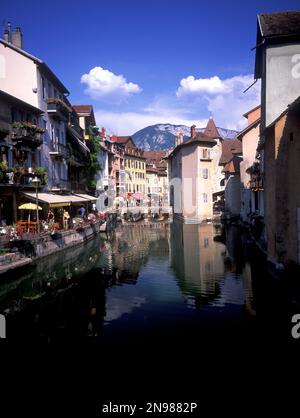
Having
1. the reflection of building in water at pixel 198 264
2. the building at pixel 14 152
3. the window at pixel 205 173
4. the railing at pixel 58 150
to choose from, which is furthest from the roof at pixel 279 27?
the window at pixel 205 173

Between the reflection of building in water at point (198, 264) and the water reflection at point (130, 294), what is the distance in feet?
0.17

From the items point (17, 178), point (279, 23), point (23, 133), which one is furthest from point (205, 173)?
point (17, 178)

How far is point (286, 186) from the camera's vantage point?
58.9ft

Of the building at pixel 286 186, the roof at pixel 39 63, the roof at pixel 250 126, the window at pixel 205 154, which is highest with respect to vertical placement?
the roof at pixel 39 63

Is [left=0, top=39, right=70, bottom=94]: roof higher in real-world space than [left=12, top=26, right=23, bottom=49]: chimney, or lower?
lower

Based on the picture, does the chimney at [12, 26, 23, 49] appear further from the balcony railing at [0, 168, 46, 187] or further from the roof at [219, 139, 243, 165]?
the roof at [219, 139, 243, 165]

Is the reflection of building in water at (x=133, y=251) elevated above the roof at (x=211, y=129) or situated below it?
below

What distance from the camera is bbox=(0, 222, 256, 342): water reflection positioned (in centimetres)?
1337

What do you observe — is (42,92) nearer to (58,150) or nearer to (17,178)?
(58,150)

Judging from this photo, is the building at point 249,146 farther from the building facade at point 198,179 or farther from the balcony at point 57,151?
the balcony at point 57,151

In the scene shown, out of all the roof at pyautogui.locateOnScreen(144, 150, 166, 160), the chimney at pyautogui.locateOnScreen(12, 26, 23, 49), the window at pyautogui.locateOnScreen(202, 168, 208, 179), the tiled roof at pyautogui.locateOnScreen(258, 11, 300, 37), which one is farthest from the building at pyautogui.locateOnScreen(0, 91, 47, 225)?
the roof at pyautogui.locateOnScreen(144, 150, 166, 160)

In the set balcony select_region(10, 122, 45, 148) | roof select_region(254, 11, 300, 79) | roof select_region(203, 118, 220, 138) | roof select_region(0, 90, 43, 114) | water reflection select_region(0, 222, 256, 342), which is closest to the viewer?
water reflection select_region(0, 222, 256, 342)

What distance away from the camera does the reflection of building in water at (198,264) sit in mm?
18328

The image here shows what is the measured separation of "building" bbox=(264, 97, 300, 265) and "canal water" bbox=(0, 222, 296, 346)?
188cm
